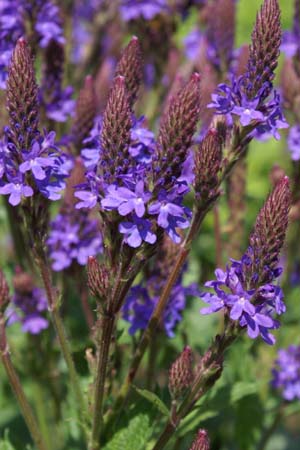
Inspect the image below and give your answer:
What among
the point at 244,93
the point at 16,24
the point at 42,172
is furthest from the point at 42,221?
the point at 16,24

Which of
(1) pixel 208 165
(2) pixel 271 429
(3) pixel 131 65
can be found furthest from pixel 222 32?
(2) pixel 271 429

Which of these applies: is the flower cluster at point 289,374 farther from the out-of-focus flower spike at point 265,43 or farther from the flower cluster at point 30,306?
the out-of-focus flower spike at point 265,43

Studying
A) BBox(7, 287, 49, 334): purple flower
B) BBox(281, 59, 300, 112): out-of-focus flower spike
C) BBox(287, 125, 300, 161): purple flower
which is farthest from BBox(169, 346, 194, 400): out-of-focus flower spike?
BBox(281, 59, 300, 112): out-of-focus flower spike

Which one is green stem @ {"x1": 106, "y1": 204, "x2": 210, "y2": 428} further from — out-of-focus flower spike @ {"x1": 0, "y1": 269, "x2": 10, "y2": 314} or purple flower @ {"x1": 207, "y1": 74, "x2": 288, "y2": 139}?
out-of-focus flower spike @ {"x1": 0, "y1": 269, "x2": 10, "y2": 314}

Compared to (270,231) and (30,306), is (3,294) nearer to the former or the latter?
(30,306)

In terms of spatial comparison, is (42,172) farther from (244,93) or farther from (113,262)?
(244,93)

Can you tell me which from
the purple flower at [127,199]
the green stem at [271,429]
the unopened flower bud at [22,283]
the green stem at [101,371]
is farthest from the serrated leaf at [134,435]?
the green stem at [271,429]

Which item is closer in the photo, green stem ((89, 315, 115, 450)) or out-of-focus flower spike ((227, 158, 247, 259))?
green stem ((89, 315, 115, 450))
